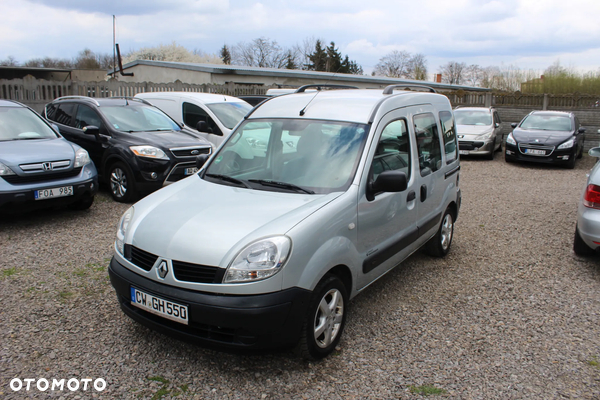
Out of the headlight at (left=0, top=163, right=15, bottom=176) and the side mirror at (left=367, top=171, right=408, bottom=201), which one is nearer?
the side mirror at (left=367, top=171, right=408, bottom=201)

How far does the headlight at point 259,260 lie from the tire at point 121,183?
536cm

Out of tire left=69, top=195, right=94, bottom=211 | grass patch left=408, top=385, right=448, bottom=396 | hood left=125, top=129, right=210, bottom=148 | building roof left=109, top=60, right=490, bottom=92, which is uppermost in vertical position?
building roof left=109, top=60, right=490, bottom=92

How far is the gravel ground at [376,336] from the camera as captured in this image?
3.03m

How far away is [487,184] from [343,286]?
27.4 feet

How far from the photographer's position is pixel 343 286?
3324 millimetres

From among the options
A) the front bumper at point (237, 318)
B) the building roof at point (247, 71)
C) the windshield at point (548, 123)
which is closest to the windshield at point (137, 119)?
the front bumper at point (237, 318)

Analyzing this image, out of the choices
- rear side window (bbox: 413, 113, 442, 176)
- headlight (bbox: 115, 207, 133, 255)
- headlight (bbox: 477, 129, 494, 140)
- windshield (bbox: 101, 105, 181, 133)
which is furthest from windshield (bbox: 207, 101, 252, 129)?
headlight (bbox: 477, 129, 494, 140)

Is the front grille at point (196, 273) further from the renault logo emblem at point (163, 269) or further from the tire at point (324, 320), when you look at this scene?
the tire at point (324, 320)

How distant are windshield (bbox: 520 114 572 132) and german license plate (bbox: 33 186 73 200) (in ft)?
43.8

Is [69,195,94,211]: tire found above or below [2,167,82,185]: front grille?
below

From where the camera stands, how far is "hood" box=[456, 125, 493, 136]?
14.5 m

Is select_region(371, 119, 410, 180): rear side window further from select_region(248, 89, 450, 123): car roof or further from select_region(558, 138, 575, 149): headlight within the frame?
select_region(558, 138, 575, 149): headlight

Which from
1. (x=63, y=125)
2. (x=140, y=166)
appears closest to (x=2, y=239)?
(x=140, y=166)

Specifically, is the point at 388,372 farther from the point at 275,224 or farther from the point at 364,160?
the point at 364,160
